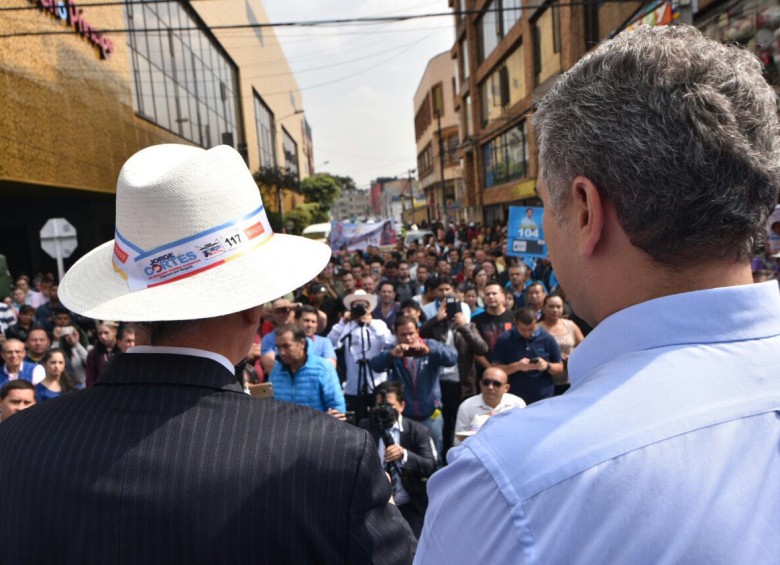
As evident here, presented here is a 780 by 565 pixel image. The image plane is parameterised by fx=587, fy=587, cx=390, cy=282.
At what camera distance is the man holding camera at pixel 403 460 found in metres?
4.15

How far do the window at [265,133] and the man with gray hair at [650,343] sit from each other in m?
39.5

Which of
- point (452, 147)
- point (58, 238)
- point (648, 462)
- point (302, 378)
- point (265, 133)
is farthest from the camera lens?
point (452, 147)

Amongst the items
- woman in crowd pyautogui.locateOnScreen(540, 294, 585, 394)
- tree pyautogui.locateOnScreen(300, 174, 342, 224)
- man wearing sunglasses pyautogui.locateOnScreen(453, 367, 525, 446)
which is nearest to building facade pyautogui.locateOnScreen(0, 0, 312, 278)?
woman in crowd pyautogui.locateOnScreen(540, 294, 585, 394)

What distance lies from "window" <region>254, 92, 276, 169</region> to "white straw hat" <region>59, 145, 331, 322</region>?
38744mm

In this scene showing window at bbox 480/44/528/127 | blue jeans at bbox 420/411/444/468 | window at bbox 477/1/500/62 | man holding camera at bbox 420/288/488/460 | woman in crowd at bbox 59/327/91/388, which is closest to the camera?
blue jeans at bbox 420/411/444/468

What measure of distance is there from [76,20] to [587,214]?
16.4 meters

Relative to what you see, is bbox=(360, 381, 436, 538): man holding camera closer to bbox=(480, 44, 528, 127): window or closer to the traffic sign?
the traffic sign

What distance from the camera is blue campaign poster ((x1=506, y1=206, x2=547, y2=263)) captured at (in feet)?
32.0

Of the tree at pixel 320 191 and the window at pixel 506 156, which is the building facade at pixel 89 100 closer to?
the window at pixel 506 156

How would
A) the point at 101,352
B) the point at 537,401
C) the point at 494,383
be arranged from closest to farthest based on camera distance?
1. the point at 537,401
2. the point at 494,383
3. the point at 101,352

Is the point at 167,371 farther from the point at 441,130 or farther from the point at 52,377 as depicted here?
the point at 441,130

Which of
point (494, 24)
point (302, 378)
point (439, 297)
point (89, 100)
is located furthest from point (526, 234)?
point (494, 24)

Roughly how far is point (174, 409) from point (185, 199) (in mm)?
488

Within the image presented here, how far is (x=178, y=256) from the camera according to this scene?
54.5 inches
